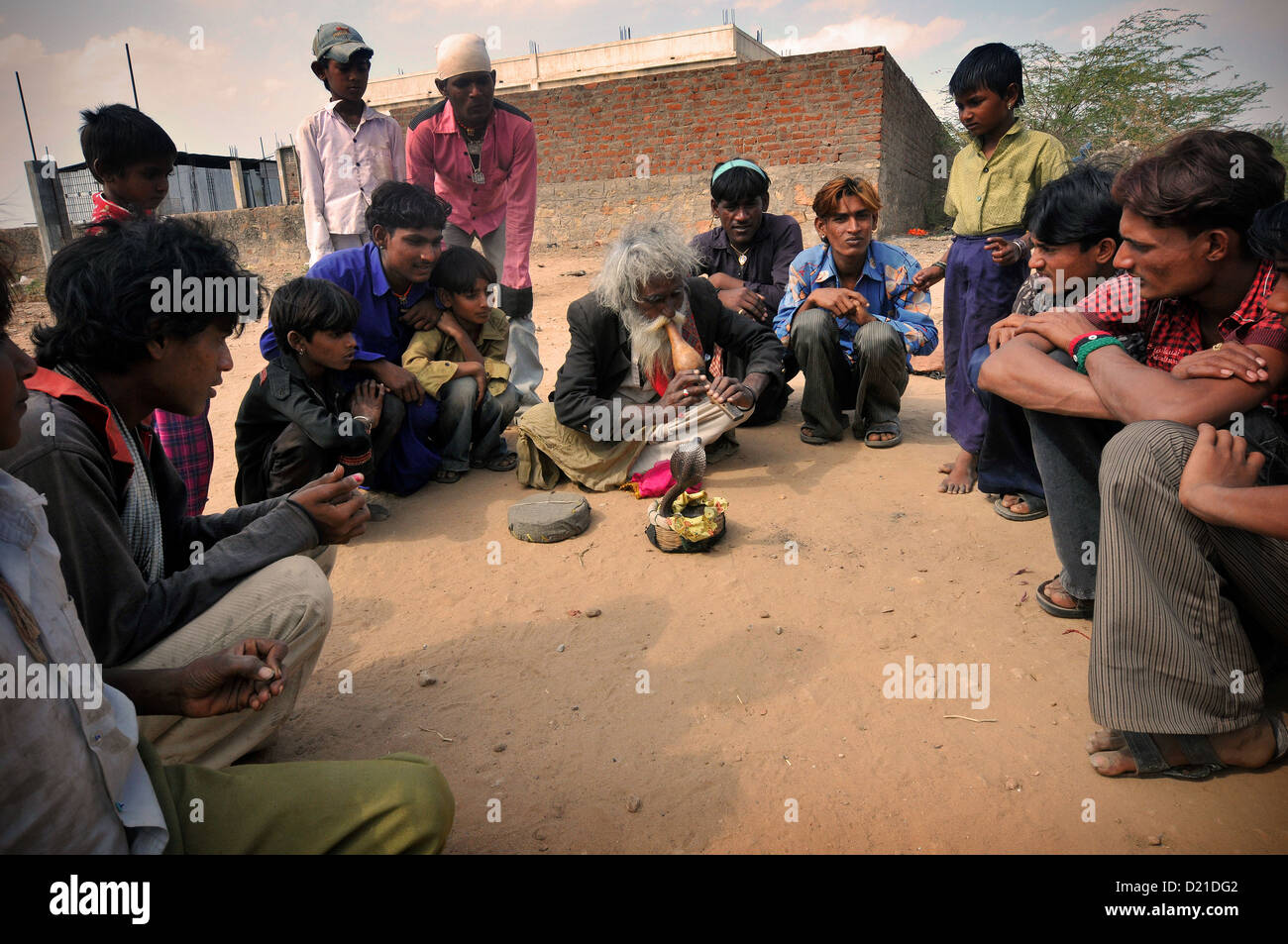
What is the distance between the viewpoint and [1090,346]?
276cm

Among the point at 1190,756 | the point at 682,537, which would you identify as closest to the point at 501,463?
the point at 682,537

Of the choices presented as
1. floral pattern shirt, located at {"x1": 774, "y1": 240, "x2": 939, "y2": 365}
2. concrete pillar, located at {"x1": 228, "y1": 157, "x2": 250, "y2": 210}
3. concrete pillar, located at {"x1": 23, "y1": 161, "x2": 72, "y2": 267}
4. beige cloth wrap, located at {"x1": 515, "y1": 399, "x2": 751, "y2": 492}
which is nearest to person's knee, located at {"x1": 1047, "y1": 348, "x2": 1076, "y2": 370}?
beige cloth wrap, located at {"x1": 515, "y1": 399, "x2": 751, "y2": 492}

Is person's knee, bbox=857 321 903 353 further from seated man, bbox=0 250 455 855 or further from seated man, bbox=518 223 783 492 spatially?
seated man, bbox=0 250 455 855

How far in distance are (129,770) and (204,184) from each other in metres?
28.3

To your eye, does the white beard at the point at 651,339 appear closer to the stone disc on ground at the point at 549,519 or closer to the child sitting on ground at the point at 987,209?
the stone disc on ground at the point at 549,519

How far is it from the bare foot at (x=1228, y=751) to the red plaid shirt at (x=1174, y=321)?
0.90 metres

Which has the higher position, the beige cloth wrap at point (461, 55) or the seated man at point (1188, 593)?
the beige cloth wrap at point (461, 55)

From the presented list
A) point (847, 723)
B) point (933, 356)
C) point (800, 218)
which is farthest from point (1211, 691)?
point (800, 218)

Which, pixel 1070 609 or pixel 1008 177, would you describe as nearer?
pixel 1070 609

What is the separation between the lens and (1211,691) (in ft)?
6.95

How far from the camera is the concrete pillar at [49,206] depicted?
1914 centimetres

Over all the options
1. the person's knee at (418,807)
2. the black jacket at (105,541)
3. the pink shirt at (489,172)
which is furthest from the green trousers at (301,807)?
the pink shirt at (489,172)

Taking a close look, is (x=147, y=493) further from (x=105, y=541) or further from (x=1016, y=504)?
(x=1016, y=504)

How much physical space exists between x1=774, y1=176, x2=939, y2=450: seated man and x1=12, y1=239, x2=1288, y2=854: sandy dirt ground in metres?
0.71
